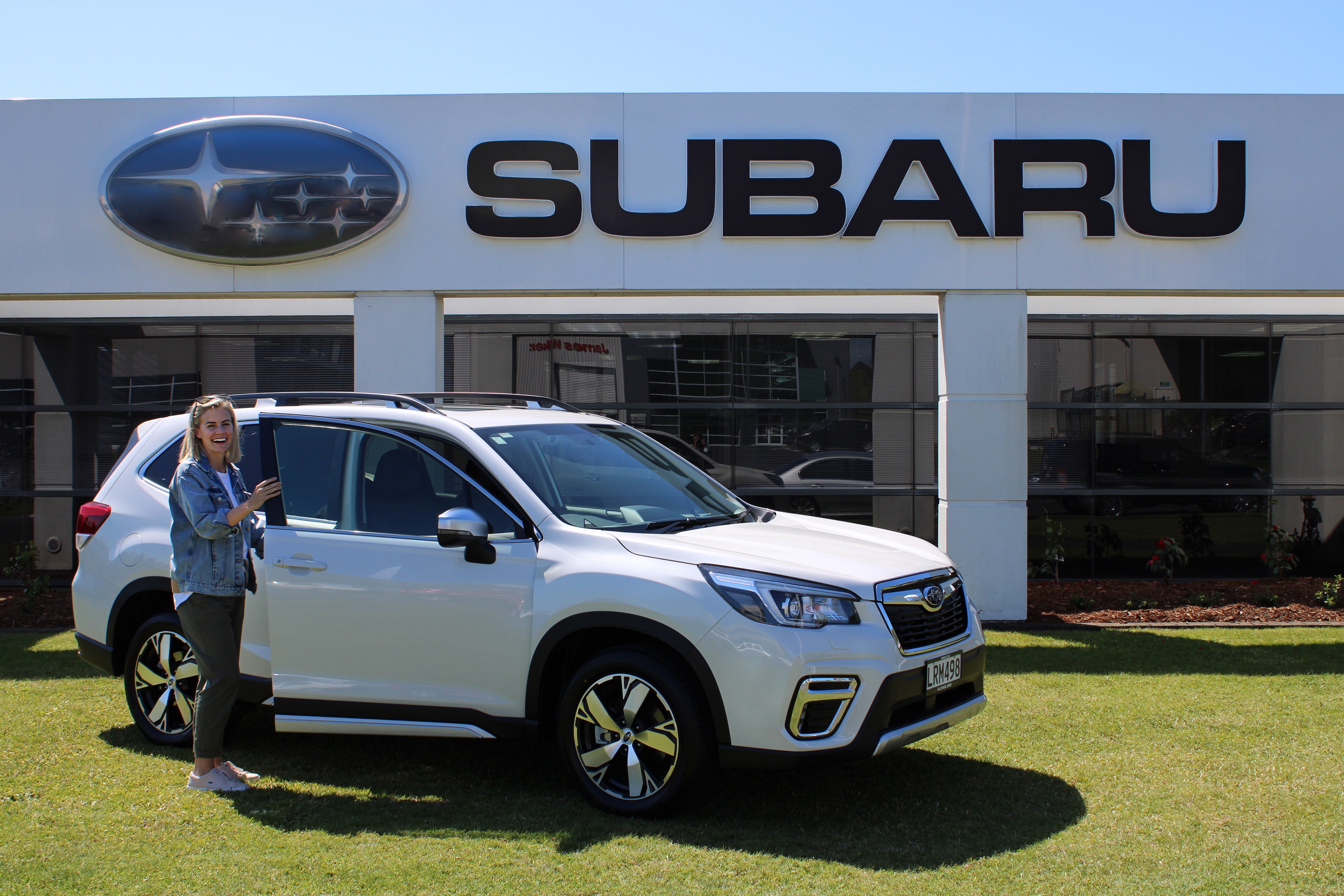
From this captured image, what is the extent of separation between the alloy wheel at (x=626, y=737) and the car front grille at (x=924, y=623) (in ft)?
3.43

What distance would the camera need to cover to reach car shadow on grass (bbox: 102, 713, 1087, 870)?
4578mm

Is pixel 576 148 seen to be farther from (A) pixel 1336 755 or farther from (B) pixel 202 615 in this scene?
(A) pixel 1336 755

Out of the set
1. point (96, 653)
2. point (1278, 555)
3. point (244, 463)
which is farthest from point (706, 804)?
point (1278, 555)

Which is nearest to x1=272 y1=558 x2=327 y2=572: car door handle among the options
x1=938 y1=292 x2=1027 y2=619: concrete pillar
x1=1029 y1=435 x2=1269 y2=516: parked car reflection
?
x1=938 y1=292 x2=1027 y2=619: concrete pillar

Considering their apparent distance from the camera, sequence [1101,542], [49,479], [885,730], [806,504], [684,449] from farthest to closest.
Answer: [49,479] < [1101,542] < [806,504] < [684,449] < [885,730]

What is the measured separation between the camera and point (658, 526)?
5.31m

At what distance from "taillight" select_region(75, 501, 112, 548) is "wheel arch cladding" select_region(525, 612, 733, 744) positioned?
2.97 m

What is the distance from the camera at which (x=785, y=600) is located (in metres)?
4.62

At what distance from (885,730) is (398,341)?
638 cm

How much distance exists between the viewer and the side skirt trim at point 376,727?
5.13m

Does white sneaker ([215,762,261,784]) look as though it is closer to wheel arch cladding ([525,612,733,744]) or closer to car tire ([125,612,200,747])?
car tire ([125,612,200,747])

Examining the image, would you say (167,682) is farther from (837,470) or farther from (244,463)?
(837,470)

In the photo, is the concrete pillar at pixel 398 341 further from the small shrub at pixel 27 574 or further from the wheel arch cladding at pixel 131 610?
the small shrub at pixel 27 574

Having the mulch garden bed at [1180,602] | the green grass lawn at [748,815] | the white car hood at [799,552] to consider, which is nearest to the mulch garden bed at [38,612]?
the green grass lawn at [748,815]
